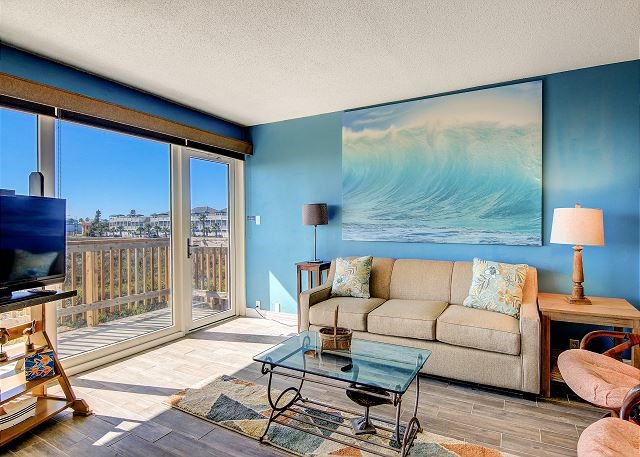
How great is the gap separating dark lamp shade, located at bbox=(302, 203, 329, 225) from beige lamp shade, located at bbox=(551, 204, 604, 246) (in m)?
2.25

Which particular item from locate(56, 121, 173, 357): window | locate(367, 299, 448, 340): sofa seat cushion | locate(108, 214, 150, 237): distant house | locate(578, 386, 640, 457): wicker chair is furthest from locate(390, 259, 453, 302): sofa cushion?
locate(108, 214, 150, 237): distant house

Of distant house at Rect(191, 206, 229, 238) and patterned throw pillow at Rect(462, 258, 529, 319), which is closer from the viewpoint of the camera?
patterned throw pillow at Rect(462, 258, 529, 319)

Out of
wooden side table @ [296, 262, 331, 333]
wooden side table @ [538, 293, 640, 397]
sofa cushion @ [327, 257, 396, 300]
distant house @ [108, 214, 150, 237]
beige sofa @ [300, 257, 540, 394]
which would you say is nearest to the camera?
wooden side table @ [538, 293, 640, 397]

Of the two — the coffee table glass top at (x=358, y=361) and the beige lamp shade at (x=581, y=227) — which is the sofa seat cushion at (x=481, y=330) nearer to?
the coffee table glass top at (x=358, y=361)

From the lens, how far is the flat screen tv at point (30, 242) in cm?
217

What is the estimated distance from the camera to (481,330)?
105 inches

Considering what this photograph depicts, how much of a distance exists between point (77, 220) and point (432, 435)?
10.6 ft

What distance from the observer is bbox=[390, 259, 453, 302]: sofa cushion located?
348 centimetres

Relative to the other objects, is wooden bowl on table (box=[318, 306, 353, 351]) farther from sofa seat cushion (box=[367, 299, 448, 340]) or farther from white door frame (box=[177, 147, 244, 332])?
white door frame (box=[177, 147, 244, 332])

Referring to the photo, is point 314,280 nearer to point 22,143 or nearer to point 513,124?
point 513,124

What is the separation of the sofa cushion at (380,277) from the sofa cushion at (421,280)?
0.06 m

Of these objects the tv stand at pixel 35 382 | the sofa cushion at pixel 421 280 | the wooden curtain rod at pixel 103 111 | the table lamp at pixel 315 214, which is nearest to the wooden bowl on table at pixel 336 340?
the sofa cushion at pixel 421 280

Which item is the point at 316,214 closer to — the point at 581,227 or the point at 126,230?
the point at 126,230

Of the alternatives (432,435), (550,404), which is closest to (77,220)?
(432,435)
